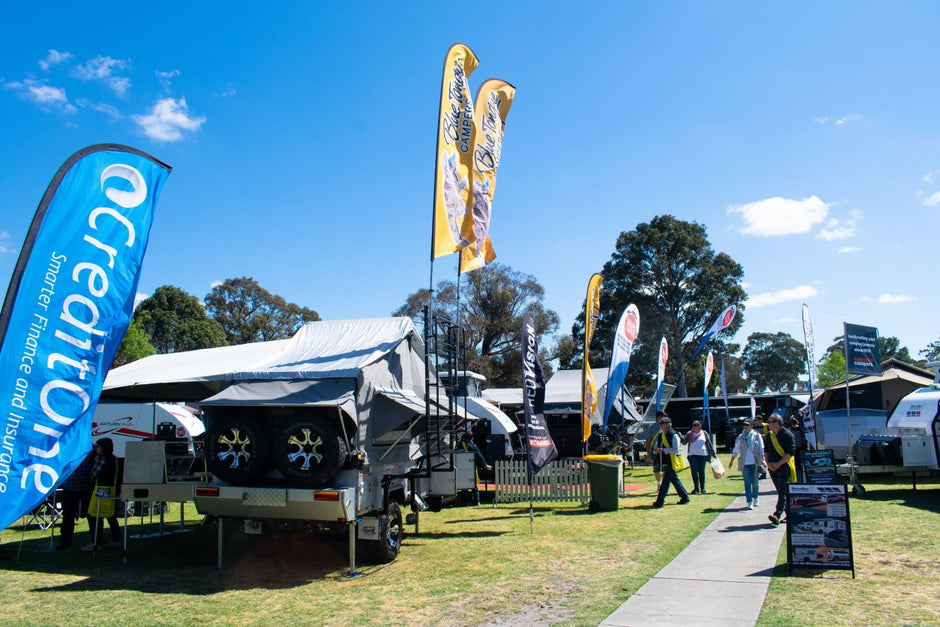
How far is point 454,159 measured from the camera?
35.6 ft

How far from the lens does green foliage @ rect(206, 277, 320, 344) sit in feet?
183

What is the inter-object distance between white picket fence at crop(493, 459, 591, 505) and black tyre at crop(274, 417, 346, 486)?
7.05m

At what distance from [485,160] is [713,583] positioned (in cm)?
800

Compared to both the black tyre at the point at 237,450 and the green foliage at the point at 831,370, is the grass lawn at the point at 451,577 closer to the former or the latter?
the black tyre at the point at 237,450

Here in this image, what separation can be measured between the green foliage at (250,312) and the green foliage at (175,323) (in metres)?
3.47

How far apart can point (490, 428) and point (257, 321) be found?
43.8 metres

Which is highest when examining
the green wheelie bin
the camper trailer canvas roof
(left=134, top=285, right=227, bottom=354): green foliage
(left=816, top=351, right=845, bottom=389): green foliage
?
(left=134, top=285, right=227, bottom=354): green foliage

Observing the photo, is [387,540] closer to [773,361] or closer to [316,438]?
[316,438]

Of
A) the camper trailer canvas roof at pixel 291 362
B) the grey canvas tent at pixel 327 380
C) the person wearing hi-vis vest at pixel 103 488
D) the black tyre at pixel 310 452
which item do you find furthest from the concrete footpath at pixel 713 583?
the person wearing hi-vis vest at pixel 103 488

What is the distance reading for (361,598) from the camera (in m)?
6.70

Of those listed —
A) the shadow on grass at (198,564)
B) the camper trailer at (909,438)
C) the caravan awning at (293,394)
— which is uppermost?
the caravan awning at (293,394)

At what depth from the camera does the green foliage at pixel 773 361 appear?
82.6 m

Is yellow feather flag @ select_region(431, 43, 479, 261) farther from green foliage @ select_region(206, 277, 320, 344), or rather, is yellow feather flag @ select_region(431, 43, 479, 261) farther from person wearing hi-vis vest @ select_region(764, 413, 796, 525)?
green foliage @ select_region(206, 277, 320, 344)

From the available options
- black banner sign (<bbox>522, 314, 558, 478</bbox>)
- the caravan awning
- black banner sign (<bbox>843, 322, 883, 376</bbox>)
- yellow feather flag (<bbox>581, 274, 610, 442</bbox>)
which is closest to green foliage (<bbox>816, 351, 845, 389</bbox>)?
black banner sign (<bbox>843, 322, 883, 376</bbox>)
